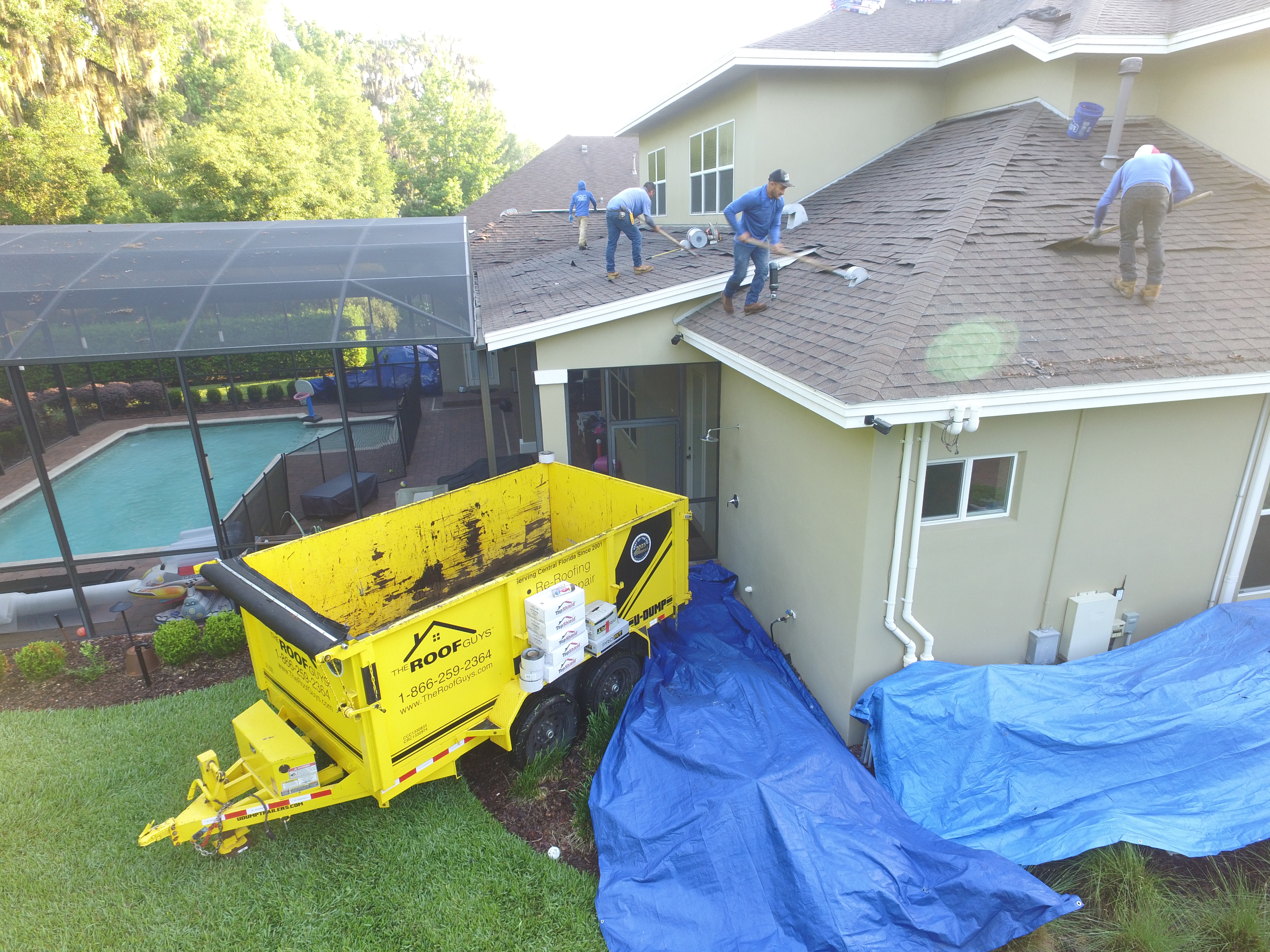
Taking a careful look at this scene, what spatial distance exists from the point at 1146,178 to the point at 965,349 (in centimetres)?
275

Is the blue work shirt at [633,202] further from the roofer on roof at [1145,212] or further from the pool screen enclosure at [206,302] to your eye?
the roofer on roof at [1145,212]

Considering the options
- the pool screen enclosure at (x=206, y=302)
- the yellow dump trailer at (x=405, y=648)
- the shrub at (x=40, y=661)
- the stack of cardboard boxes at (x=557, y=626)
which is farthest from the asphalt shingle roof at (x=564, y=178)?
the stack of cardboard boxes at (x=557, y=626)

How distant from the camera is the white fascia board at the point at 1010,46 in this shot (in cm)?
821

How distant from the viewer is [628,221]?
1000 centimetres

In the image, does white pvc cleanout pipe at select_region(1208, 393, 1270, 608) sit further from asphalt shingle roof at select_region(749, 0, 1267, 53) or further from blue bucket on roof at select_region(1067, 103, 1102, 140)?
asphalt shingle roof at select_region(749, 0, 1267, 53)

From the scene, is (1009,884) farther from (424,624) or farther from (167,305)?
(167,305)

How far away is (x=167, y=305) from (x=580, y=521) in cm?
593

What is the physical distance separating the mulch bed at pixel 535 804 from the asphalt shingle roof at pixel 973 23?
1003 centimetres

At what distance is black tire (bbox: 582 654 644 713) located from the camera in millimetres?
6938

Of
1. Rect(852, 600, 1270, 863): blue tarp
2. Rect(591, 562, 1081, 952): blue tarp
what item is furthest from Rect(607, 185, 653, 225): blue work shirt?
Rect(852, 600, 1270, 863): blue tarp

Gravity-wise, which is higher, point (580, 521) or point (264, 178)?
point (264, 178)

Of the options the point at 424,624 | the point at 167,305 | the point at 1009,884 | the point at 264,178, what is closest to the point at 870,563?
the point at 1009,884

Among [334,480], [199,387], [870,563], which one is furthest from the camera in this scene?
[199,387]

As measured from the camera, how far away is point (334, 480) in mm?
10602
